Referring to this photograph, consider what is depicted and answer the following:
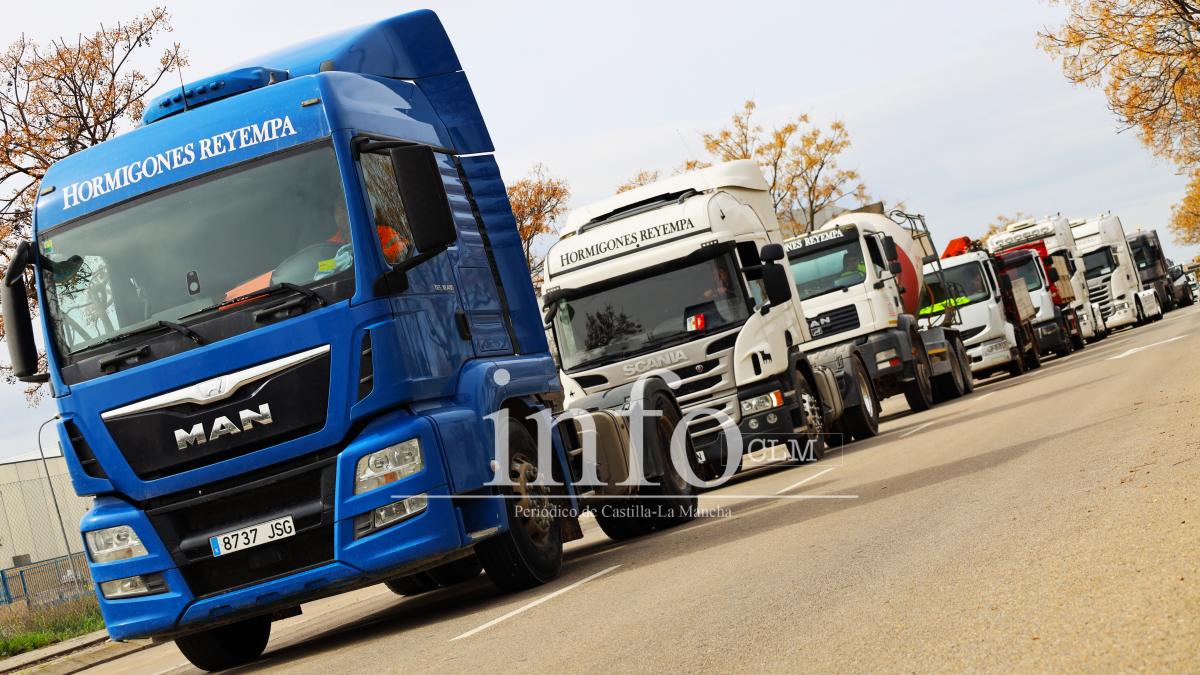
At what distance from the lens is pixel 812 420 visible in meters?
18.4

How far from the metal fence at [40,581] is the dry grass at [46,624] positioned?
104 cm

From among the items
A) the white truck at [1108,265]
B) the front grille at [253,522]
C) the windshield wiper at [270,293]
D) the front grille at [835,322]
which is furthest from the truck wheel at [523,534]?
the white truck at [1108,265]

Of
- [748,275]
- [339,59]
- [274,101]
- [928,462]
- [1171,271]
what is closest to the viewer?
[274,101]

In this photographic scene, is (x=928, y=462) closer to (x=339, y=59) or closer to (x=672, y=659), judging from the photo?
(x=339, y=59)

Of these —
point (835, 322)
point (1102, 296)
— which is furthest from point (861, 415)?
point (1102, 296)

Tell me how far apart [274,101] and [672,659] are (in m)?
4.89

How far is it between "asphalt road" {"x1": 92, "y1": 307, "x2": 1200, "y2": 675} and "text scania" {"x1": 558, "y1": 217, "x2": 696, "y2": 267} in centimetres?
330

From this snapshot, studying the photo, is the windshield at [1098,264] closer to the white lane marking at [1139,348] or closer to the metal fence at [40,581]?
the white lane marking at [1139,348]

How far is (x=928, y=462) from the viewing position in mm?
14742

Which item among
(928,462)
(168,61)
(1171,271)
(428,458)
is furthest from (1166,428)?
(1171,271)

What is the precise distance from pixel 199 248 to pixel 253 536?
6.15 feet

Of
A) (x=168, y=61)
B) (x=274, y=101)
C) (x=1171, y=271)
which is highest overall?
(x=168, y=61)

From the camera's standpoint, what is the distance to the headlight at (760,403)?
55.0ft

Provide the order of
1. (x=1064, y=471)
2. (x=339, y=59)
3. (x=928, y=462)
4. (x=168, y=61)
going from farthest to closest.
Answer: (x=168, y=61), (x=928, y=462), (x=1064, y=471), (x=339, y=59)
